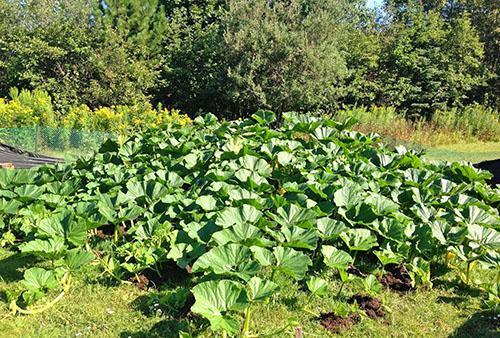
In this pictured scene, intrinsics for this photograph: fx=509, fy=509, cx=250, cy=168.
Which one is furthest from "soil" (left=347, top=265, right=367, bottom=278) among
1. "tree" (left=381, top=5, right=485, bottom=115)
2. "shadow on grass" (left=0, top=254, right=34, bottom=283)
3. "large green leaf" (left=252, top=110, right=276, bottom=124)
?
"tree" (left=381, top=5, right=485, bottom=115)

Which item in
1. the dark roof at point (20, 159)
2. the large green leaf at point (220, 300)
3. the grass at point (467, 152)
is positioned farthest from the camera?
the grass at point (467, 152)

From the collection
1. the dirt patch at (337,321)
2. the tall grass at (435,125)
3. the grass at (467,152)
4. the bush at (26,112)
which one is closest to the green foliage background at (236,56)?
the tall grass at (435,125)

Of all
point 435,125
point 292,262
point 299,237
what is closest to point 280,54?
point 435,125

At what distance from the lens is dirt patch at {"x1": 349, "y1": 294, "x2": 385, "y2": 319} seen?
2.80m

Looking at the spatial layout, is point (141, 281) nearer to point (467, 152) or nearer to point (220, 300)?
point (220, 300)

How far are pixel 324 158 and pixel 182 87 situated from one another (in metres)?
12.9

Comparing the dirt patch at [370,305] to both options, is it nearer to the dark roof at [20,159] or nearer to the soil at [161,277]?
the soil at [161,277]

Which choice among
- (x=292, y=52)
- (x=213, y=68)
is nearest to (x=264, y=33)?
(x=292, y=52)

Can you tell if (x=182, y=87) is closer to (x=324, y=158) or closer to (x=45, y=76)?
(x=45, y=76)

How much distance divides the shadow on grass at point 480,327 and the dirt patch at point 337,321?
511mm

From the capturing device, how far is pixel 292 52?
14086 mm

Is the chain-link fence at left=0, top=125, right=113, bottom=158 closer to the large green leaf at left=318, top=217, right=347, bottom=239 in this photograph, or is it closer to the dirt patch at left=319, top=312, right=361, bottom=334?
the large green leaf at left=318, top=217, right=347, bottom=239

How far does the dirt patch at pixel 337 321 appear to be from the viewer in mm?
2650

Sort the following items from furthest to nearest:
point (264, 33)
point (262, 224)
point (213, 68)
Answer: point (213, 68), point (264, 33), point (262, 224)
